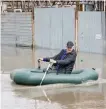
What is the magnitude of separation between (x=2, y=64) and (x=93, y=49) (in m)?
5.23

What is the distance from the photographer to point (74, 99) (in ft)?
35.6

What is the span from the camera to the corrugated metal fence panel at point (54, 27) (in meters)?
22.8

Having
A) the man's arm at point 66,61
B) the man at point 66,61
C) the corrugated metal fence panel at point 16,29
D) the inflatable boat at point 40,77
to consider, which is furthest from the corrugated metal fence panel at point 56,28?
the inflatable boat at point 40,77

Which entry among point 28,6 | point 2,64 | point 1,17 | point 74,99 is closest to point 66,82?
point 74,99

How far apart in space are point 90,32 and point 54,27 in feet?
8.86

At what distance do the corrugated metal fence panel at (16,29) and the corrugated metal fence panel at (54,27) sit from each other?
2.65 ft

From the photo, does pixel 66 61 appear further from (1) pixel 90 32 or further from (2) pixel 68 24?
(2) pixel 68 24

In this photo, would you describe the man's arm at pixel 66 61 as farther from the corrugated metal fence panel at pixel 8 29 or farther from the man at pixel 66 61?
the corrugated metal fence panel at pixel 8 29

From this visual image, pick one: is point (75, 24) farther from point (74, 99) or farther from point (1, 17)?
point (74, 99)

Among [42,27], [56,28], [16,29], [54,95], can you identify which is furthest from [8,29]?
[54,95]

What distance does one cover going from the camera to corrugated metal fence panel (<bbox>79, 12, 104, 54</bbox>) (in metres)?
21.2

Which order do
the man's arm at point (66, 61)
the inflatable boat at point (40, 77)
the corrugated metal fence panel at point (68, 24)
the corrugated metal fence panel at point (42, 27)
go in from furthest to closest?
the corrugated metal fence panel at point (42, 27) < the corrugated metal fence panel at point (68, 24) < the man's arm at point (66, 61) < the inflatable boat at point (40, 77)

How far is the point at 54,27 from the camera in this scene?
77.7 ft

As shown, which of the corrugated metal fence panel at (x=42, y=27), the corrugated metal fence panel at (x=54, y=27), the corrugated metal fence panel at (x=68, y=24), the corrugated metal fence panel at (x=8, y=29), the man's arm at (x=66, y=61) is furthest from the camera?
the corrugated metal fence panel at (x=8, y=29)
